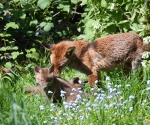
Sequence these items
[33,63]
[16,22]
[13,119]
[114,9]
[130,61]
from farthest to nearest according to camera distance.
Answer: [16,22], [33,63], [114,9], [130,61], [13,119]

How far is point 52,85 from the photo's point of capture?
7871 millimetres

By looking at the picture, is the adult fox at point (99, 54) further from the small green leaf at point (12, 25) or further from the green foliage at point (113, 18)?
the small green leaf at point (12, 25)

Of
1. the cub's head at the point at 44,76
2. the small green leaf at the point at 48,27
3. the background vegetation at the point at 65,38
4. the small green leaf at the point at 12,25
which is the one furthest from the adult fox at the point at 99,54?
the small green leaf at the point at 48,27

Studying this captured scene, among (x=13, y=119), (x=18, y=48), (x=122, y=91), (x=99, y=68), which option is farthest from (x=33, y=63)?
(x=13, y=119)

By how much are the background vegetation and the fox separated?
7.4 inches

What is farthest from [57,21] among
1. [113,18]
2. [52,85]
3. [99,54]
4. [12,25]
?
[52,85]

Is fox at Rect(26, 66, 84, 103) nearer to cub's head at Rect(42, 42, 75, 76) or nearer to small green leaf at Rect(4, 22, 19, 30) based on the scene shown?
cub's head at Rect(42, 42, 75, 76)

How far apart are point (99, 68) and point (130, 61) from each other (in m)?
0.58

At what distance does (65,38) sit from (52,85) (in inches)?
137

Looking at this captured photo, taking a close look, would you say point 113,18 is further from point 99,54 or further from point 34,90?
point 34,90

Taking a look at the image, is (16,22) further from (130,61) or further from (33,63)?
(130,61)

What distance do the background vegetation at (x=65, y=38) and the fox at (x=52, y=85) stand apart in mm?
188

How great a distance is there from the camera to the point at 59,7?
10367mm

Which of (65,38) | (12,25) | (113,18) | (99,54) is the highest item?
(113,18)
